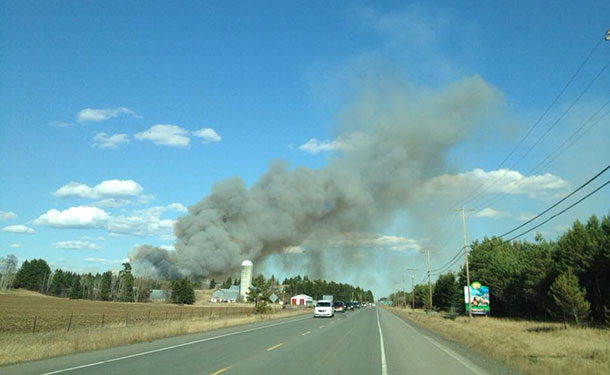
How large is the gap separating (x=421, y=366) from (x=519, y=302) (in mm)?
52500

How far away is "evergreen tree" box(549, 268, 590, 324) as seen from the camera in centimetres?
3381

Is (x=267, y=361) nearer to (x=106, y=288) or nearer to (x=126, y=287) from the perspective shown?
(x=126, y=287)

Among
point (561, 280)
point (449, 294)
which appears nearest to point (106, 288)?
point (449, 294)

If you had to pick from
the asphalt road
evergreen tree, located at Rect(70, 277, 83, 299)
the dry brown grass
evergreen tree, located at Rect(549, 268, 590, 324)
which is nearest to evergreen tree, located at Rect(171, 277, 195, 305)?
the dry brown grass

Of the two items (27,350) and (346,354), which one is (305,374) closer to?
(346,354)

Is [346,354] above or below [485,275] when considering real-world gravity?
below

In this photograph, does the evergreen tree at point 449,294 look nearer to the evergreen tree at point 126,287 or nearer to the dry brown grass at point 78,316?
the dry brown grass at point 78,316

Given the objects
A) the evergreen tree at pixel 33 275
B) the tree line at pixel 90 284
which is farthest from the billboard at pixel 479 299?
the evergreen tree at pixel 33 275

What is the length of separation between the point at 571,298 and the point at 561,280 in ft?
4.82

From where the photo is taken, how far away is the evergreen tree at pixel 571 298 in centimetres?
3381

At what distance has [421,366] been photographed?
482 inches

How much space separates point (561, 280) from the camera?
1361 inches

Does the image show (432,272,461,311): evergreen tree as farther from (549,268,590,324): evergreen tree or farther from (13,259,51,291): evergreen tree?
(13,259,51,291): evergreen tree

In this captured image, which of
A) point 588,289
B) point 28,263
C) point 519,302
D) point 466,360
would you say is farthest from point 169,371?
point 28,263
